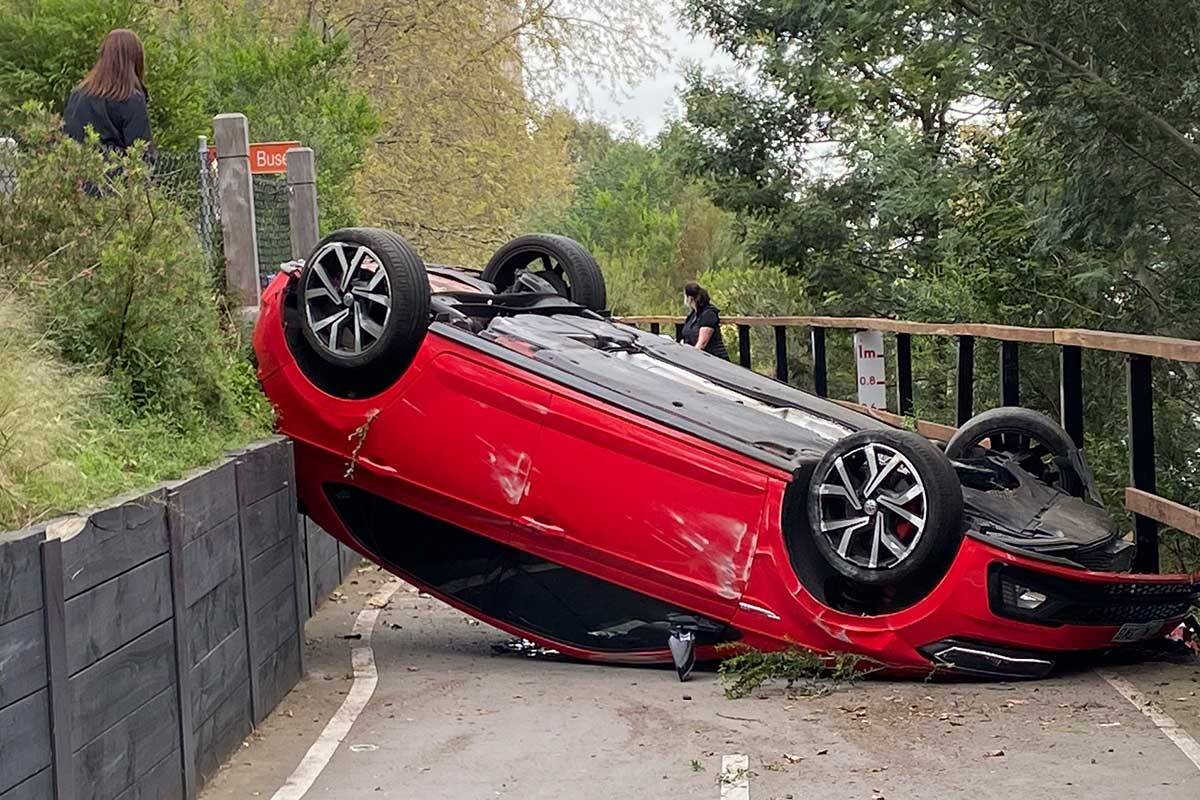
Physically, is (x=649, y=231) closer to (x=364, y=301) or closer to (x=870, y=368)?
(x=870, y=368)

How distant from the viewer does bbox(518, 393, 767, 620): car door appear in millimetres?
8641

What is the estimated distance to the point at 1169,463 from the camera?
11.9 m

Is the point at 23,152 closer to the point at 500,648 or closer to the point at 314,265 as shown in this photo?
the point at 314,265

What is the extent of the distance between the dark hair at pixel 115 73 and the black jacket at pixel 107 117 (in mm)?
34

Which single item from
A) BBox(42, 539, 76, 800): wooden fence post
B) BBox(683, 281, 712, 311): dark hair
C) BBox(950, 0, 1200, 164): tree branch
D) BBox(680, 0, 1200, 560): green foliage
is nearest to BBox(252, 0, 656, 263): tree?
BBox(680, 0, 1200, 560): green foliage

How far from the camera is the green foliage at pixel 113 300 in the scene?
735cm

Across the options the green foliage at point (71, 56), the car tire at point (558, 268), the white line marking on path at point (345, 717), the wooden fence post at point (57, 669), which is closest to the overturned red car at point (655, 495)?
the white line marking on path at point (345, 717)

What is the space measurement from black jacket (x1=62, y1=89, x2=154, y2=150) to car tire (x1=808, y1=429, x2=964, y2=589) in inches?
173

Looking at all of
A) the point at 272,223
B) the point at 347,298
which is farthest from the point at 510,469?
the point at 272,223

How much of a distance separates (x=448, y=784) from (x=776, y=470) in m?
2.61

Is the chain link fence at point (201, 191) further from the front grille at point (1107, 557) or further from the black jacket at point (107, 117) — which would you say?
the front grille at point (1107, 557)

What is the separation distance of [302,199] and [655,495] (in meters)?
6.54

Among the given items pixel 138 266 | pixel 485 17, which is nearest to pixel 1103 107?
pixel 138 266

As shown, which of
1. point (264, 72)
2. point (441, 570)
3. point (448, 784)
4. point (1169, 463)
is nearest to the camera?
point (448, 784)
